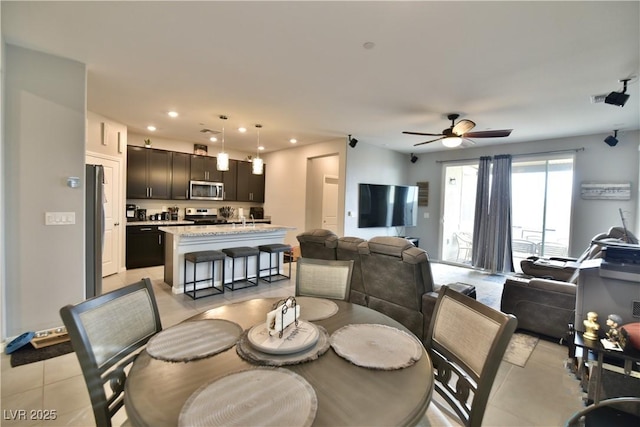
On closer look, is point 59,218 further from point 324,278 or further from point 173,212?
point 173,212

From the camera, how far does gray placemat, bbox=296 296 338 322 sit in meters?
1.59

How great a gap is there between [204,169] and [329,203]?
3080 millimetres

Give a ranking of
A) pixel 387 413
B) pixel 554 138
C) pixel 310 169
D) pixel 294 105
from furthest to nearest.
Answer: pixel 310 169, pixel 554 138, pixel 294 105, pixel 387 413

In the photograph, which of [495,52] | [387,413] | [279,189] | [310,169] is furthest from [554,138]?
[387,413]

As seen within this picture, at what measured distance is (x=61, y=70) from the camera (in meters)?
2.75

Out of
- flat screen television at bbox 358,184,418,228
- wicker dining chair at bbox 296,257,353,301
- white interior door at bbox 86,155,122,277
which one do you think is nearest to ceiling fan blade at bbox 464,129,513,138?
flat screen television at bbox 358,184,418,228

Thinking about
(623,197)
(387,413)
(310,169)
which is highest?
(310,169)

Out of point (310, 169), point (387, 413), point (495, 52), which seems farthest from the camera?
point (310, 169)

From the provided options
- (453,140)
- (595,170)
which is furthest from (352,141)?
(595,170)

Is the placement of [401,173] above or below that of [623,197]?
above

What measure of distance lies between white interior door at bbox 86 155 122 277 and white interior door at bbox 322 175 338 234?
4.17 metres

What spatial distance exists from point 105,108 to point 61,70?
160 cm

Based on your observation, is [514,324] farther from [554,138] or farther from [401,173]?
[401,173]

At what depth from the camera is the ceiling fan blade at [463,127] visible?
3701 mm
